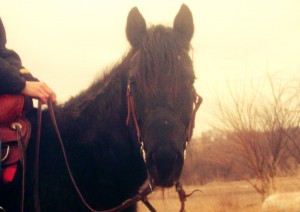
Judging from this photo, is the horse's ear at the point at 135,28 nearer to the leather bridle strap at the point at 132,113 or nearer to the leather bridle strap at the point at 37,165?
the leather bridle strap at the point at 132,113

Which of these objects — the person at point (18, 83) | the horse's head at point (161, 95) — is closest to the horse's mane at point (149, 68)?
the horse's head at point (161, 95)

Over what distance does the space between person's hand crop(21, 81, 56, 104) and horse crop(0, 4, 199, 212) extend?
19 centimetres

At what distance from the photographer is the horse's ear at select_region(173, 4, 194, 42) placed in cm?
396

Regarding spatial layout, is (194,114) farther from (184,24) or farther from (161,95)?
(184,24)

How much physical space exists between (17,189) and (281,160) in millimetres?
12938

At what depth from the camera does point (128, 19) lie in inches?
154

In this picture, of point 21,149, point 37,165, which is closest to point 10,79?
point 21,149

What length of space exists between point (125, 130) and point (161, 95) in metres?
0.49

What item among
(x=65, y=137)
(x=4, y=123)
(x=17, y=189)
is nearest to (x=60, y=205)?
(x=17, y=189)

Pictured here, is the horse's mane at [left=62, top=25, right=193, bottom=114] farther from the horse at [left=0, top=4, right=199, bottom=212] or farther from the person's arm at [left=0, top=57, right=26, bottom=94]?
the person's arm at [left=0, top=57, right=26, bottom=94]

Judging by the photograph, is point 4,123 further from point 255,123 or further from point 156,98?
point 255,123

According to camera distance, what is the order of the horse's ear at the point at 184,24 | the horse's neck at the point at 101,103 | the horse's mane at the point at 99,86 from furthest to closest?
the horse's ear at the point at 184,24, the horse's mane at the point at 99,86, the horse's neck at the point at 101,103

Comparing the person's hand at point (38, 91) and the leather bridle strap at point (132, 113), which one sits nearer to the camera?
the leather bridle strap at point (132, 113)

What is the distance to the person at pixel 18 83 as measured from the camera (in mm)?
3584
